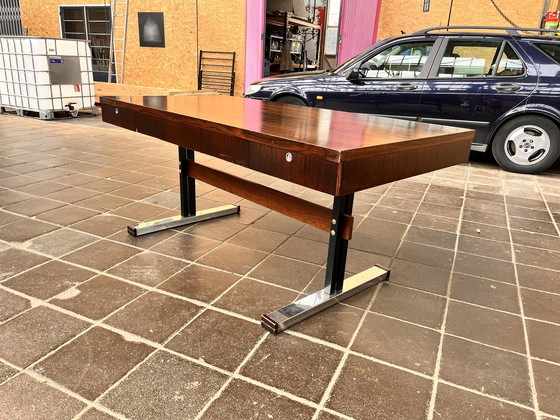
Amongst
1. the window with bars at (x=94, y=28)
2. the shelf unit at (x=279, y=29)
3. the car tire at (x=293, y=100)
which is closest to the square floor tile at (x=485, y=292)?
the car tire at (x=293, y=100)

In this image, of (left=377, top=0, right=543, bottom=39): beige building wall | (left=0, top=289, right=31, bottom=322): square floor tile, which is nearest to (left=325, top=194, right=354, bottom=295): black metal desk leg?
(left=0, top=289, right=31, bottom=322): square floor tile

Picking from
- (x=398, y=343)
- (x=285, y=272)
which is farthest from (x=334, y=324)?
(x=285, y=272)

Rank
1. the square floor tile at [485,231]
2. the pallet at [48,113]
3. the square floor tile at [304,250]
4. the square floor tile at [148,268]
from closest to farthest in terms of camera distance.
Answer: the square floor tile at [148,268], the square floor tile at [304,250], the square floor tile at [485,231], the pallet at [48,113]

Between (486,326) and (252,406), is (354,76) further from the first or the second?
(252,406)

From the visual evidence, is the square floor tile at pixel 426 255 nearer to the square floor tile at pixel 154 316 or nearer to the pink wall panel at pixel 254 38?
the square floor tile at pixel 154 316

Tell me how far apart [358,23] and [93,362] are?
8483mm

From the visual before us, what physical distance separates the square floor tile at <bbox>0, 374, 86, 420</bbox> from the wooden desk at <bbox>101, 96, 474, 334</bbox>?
84 cm

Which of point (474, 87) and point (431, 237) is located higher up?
point (474, 87)

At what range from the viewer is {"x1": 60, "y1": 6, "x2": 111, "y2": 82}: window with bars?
35.4ft

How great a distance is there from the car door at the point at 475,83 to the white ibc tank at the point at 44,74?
577 centimetres

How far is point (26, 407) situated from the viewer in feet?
4.80

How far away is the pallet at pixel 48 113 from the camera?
23.7ft

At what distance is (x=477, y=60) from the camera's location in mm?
5074

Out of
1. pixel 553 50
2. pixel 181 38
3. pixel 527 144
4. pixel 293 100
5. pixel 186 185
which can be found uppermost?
pixel 181 38
